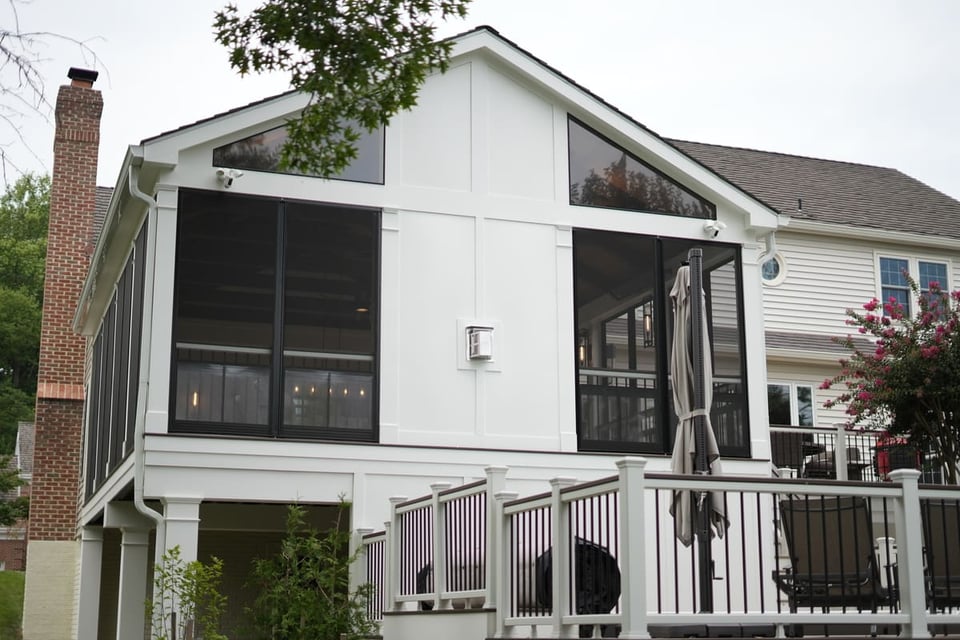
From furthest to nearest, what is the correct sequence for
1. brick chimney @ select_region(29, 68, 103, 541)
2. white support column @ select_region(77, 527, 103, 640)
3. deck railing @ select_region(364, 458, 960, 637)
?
brick chimney @ select_region(29, 68, 103, 541) < white support column @ select_region(77, 527, 103, 640) < deck railing @ select_region(364, 458, 960, 637)

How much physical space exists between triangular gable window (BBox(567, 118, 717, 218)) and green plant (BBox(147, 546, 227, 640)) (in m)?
6.21

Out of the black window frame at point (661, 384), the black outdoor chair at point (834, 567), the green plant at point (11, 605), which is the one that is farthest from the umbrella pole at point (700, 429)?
the green plant at point (11, 605)

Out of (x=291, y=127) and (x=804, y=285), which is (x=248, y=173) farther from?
(x=804, y=285)

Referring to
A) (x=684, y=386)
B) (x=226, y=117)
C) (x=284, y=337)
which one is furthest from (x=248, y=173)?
(x=684, y=386)

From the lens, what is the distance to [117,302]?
1617 centimetres

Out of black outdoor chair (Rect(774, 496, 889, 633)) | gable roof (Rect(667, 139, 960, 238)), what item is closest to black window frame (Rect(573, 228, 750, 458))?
black outdoor chair (Rect(774, 496, 889, 633))

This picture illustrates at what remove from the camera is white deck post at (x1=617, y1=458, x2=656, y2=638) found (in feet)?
23.1

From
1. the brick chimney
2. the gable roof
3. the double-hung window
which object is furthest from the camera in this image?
the gable roof

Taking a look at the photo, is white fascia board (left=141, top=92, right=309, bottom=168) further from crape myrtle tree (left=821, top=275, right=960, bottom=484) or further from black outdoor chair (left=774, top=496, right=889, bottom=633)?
crape myrtle tree (left=821, top=275, right=960, bottom=484)

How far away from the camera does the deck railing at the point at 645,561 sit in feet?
24.0

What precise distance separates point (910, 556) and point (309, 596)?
6008 millimetres

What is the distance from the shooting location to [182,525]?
40.3 ft

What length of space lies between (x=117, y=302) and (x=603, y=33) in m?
35.9

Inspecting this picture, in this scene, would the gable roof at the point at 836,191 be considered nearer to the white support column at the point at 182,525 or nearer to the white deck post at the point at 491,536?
the white support column at the point at 182,525
